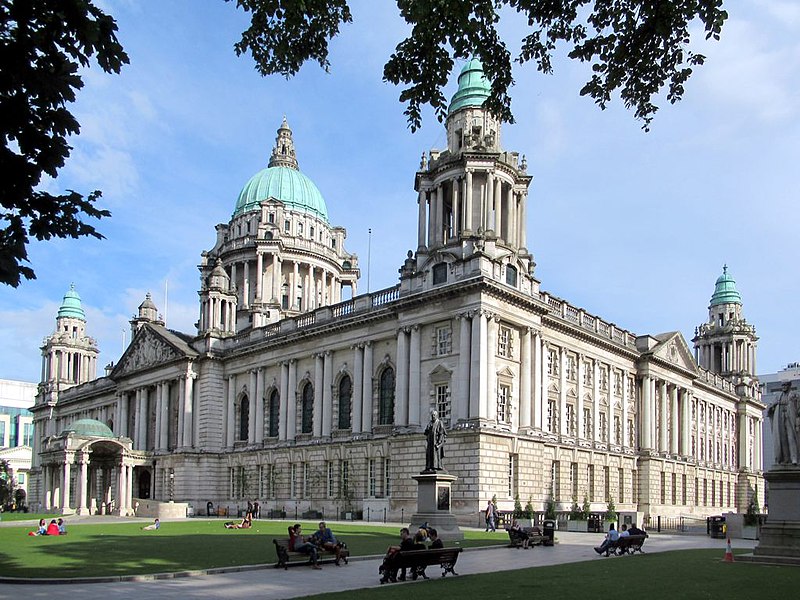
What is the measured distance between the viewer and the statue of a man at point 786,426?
2550 centimetres

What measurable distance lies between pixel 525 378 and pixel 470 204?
11547mm

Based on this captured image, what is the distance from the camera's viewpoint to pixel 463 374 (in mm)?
50188

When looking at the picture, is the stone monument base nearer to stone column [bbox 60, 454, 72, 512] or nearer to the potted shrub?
the potted shrub

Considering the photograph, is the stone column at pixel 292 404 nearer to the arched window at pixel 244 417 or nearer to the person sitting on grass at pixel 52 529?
the arched window at pixel 244 417

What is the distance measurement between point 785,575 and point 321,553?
12.4 meters

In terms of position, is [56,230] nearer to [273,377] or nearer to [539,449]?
[539,449]

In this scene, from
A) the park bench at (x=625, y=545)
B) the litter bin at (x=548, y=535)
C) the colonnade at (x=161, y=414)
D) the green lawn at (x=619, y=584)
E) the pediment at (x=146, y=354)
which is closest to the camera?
the green lawn at (x=619, y=584)

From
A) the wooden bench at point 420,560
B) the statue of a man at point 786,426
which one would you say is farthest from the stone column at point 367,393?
the wooden bench at point 420,560

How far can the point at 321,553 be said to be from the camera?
2500 centimetres

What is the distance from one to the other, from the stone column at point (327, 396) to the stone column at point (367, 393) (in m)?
4.21

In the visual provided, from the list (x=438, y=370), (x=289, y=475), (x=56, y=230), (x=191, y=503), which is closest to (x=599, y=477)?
(x=438, y=370)

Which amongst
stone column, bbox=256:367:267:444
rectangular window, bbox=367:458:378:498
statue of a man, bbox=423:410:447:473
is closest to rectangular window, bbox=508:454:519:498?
rectangular window, bbox=367:458:378:498

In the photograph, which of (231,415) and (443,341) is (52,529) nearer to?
(443,341)

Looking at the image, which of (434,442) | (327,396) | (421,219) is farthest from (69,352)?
(434,442)
